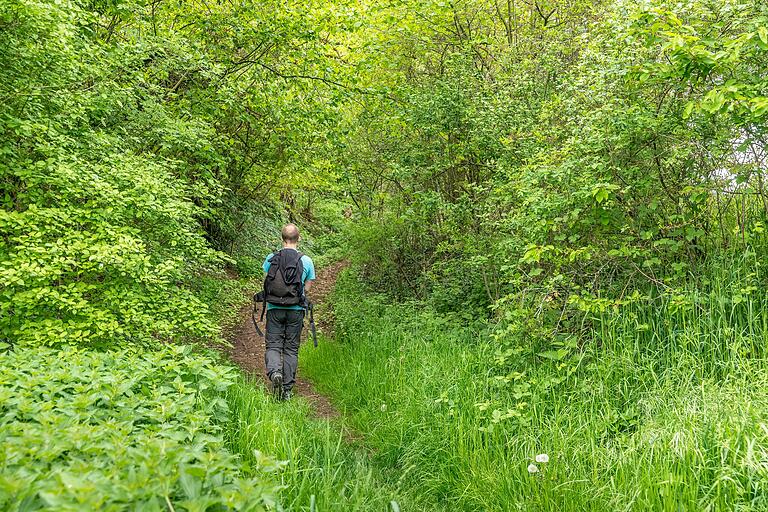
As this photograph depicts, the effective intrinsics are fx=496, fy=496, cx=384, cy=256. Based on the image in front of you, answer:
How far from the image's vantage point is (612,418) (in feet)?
11.8

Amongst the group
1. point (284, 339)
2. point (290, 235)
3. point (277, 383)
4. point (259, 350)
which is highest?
point (290, 235)

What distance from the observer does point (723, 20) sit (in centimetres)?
402

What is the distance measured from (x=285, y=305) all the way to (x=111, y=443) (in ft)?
12.9

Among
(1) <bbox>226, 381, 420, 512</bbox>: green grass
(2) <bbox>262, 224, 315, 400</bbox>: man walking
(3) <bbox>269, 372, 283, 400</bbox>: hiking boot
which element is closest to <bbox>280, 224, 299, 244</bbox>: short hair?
(2) <bbox>262, 224, 315, 400</bbox>: man walking

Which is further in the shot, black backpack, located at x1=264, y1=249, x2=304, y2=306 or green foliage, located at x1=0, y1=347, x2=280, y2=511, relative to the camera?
black backpack, located at x1=264, y1=249, x2=304, y2=306

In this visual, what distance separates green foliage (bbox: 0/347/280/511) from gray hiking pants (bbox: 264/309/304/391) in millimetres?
2650

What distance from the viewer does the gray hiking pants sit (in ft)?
19.5

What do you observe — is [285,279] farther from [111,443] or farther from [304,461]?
[111,443]

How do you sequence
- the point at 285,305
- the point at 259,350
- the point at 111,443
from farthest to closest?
the point at 259,350 → the point at 285,305 → the point at 111,443

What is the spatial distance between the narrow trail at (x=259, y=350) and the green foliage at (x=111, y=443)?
3.01 meters

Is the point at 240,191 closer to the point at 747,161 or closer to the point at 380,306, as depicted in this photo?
the point at 380,306

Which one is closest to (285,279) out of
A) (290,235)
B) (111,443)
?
(290,235)

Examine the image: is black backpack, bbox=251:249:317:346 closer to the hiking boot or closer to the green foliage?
the hiking boot

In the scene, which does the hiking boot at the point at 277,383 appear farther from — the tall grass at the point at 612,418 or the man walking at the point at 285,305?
the tall grass at the point at 612,418
